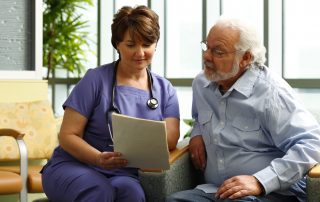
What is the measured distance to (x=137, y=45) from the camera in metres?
2.44

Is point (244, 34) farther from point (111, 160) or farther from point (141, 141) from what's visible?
point (111, 160)

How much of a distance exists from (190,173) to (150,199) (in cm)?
35

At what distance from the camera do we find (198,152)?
248 cm

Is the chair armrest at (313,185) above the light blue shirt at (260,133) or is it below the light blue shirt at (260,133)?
below

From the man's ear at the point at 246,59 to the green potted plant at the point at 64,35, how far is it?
4.60 meters

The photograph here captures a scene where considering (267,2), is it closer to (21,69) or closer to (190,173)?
(21,69)

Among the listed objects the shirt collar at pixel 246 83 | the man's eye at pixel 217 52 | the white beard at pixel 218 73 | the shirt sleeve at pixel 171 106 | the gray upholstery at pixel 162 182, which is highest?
the man's eye at pixel 217 52

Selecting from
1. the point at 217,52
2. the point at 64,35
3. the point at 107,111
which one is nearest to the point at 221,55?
the point at 217,52

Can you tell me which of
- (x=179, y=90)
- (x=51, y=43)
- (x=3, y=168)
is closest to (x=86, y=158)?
(x=3, y=168)

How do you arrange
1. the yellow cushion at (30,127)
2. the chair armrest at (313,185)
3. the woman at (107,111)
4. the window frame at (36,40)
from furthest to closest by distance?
the window frame at (36,40)
the yellow cushion at (30,127)
the woman at (107,111)
the chair armrest at (313,185)

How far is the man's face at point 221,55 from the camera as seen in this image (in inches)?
90.2

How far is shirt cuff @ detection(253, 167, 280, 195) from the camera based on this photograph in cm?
209

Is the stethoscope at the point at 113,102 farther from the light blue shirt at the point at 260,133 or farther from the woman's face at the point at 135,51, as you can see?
the light blue shirt at the point at 260,133

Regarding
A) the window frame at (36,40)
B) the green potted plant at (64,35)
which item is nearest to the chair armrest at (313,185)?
the window frame at (36,40)
